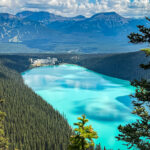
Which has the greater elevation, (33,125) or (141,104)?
(141,104)

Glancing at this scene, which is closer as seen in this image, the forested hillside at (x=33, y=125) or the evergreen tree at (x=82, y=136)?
the evergreen tree at (x=82, y=136)

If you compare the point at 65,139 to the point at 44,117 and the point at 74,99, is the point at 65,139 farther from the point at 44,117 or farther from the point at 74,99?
the point at 74,99

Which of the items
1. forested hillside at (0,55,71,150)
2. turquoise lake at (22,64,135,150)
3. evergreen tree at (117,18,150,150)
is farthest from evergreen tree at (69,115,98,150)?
turquoise lake at (22,64,135,150)

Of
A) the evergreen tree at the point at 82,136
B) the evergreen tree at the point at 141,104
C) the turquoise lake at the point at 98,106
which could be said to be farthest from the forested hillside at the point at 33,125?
the evergreen tree at the point at 82,136

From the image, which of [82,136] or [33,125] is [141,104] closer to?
[82,136]

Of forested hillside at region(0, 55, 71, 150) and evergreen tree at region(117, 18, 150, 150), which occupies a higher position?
evergreen tree at region(117, 18, 150, 150)

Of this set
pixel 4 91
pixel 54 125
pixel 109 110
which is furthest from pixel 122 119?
pixel 4 91

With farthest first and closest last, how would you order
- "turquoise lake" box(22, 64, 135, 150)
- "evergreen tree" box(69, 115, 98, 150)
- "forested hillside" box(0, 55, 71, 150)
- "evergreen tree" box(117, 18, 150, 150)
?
"turquoise lake" box(22, 64, 135, 150) → "forested hillside" box(0, 55, 71, 150) → "evergreen tree" box(117, 18, 150, 150) → "evergreen tree" box(69, 115, 98, 150)

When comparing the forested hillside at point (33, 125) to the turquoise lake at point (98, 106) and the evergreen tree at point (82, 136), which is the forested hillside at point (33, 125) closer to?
the turquoise lake at point (98, 106)

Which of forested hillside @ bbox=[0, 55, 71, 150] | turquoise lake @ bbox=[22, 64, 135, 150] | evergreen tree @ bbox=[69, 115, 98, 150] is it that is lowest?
turquoise lake @ bbox=[22, 64, 135, 150]

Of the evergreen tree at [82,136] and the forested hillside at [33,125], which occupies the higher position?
the evergreen tree at [82,136]

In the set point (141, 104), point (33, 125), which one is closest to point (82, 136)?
point (141, 104)

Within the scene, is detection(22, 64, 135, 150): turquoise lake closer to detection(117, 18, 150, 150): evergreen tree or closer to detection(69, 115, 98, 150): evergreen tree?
detection(117, 18, 150, 150): evergreen tree
